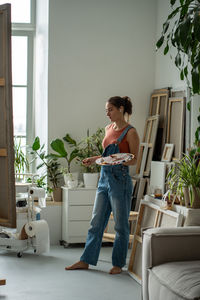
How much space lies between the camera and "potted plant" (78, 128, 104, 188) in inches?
228

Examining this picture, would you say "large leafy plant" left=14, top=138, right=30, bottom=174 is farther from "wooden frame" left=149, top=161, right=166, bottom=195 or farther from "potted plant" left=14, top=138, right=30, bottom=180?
"wooden frame" left=149, top=161, right=166, bottom=195

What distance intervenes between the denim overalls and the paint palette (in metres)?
0.09

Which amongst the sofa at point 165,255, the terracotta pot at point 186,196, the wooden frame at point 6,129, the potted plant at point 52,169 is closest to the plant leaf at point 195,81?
the sofa at point 165,255

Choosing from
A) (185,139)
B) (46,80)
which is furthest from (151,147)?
(46,80)

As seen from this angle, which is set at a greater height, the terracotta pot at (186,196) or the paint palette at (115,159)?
the paint palette at (115,159)

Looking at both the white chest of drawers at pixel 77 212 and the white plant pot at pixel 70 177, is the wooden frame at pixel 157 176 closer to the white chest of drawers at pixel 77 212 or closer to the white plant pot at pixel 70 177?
the white chest of drawers at pixel 77 212

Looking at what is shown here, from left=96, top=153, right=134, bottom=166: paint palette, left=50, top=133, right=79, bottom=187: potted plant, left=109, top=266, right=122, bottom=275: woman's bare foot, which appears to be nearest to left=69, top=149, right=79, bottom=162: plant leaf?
left=50, top=133, right=79, bottom=187: potted plant

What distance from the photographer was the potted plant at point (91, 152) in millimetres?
5789

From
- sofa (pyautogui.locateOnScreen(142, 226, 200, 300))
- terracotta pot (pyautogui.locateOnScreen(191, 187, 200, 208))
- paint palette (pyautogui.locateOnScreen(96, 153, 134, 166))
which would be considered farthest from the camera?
paint palette (pyautogui.locateOnScreen(96, 153, 134, 166))

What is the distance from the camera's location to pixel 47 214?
5.93 m

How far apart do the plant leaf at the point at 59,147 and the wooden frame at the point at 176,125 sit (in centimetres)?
121

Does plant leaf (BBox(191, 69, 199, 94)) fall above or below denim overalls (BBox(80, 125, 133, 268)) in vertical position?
above

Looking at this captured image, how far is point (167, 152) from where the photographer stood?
550 cm

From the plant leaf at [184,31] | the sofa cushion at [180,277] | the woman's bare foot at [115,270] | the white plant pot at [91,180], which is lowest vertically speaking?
the woman's bare foot at [115,270]
